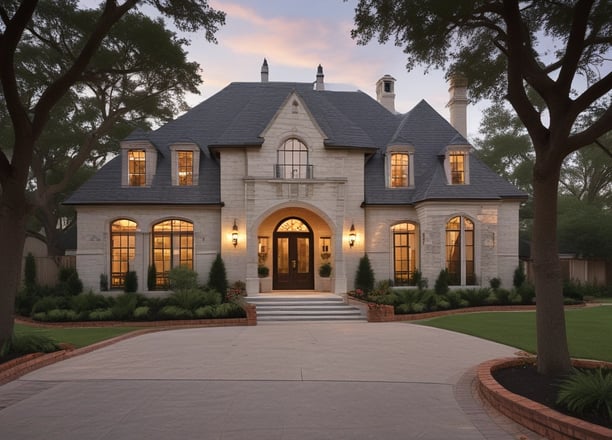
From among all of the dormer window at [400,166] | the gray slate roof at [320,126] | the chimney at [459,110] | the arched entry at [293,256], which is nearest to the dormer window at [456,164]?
the gray slate roof at [320,126]

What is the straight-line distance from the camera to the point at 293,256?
71.5 feet

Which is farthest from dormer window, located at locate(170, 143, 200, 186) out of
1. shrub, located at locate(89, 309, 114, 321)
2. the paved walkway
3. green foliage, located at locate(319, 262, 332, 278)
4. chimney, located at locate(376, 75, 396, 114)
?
chimney, located at locate(376, 75, 396, 114)

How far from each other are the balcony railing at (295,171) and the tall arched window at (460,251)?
252 inches

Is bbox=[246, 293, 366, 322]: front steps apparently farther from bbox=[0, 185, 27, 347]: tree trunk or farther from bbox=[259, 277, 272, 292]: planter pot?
bbox=[0, 185, 27, 347]: tree trunk

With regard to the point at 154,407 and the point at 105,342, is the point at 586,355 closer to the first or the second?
the point at 154,407

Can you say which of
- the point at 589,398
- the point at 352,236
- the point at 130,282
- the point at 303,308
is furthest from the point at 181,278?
the point at 589,398

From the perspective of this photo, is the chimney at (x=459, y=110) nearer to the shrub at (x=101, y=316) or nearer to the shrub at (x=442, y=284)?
the shrub at (x=442, y=284)

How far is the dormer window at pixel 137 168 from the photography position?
67.8ft

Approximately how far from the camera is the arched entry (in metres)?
21.7

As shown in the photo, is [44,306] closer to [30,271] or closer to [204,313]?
[30,271]

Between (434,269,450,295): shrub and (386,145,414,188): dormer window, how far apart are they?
468cm

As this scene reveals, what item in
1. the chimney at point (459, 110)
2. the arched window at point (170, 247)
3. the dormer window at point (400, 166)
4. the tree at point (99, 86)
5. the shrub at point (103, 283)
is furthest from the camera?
the chimney at point (459, 110)

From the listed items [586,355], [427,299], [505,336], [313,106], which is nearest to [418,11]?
[586,355]

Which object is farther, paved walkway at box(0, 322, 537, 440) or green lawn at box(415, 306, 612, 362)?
green lawn at box(415, 306, 612, 362)
